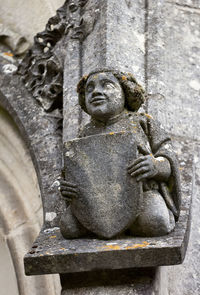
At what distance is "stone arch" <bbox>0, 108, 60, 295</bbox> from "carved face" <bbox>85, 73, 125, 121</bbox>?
4.87ft

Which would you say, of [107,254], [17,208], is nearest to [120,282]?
[107,254]

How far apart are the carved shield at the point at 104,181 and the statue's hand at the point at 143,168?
0.08 feet

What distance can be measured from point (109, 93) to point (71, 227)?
0.60 meters

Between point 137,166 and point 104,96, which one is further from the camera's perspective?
point 104,96

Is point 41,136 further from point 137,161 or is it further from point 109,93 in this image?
point 137,161

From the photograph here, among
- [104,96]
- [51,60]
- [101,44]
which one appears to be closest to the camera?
[104,96]

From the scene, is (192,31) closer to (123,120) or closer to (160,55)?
(160,55)

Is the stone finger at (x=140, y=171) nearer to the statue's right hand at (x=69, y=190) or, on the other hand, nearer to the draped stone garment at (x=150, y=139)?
the draped stone garment at (x=150, y=139)

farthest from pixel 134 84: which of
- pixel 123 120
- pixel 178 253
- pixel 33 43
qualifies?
pixel 33 43

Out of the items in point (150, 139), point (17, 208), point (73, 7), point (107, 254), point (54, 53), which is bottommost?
point (17, 208)

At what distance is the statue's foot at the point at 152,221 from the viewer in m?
2.98

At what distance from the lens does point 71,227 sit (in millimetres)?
3070

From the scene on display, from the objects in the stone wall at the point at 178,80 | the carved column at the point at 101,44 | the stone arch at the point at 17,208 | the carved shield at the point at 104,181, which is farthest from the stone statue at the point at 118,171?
the stone arch at the point at 17,208

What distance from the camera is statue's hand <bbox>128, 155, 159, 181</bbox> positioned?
2.97 m
